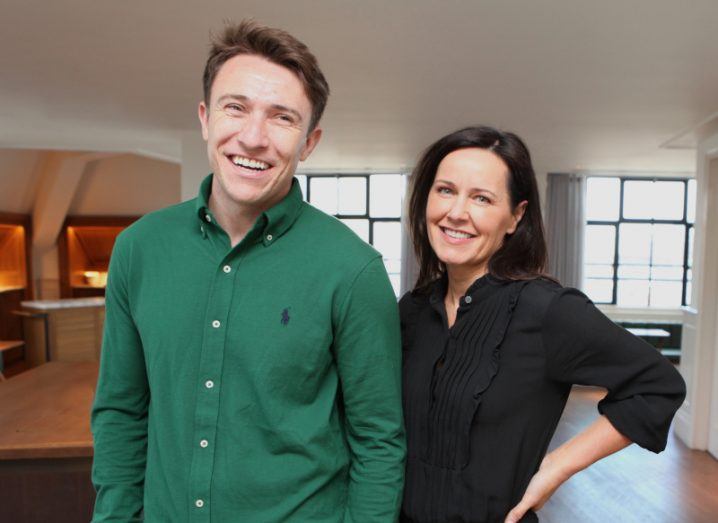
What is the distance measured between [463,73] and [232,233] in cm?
218

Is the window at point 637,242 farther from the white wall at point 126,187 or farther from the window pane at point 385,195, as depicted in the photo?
the white wall at point 126,187

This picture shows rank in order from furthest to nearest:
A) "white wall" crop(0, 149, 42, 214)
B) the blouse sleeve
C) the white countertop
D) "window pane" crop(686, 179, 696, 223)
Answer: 1. "window pane" crop(686, 179, 696, 223)
2. the white countertop
3. "white wall" crop(0, 149, 42, 214)
4. the blouse sleeve

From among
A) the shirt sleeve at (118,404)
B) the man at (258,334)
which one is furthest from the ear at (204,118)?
the shirt sleeve at (118,404)

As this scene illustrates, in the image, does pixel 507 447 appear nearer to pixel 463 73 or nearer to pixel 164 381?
pixel 164 381

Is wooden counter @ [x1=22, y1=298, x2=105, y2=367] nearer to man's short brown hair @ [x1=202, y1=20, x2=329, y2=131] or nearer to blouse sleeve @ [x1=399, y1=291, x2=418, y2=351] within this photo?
blouse sleeve @ [x1=399, y1=291, x2=418, y2=351]

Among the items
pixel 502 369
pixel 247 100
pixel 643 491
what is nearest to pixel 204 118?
pixel 247 100

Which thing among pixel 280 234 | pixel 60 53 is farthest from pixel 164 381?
pixel 60 53

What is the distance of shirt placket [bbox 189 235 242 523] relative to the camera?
3.05 feet

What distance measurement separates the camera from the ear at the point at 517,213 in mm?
1225

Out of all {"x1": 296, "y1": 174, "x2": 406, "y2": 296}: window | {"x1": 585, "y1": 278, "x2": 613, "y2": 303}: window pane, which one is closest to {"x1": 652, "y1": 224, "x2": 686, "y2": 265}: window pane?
{"x1": 585, "y1": 278, "x2": 613, "y2": 303}: window pane

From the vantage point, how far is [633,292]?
337 inches

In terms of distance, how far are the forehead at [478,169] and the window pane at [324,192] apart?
7651mm

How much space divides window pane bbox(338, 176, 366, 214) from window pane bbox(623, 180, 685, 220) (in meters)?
4.25

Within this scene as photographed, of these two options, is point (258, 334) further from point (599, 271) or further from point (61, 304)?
point (599, 271)
